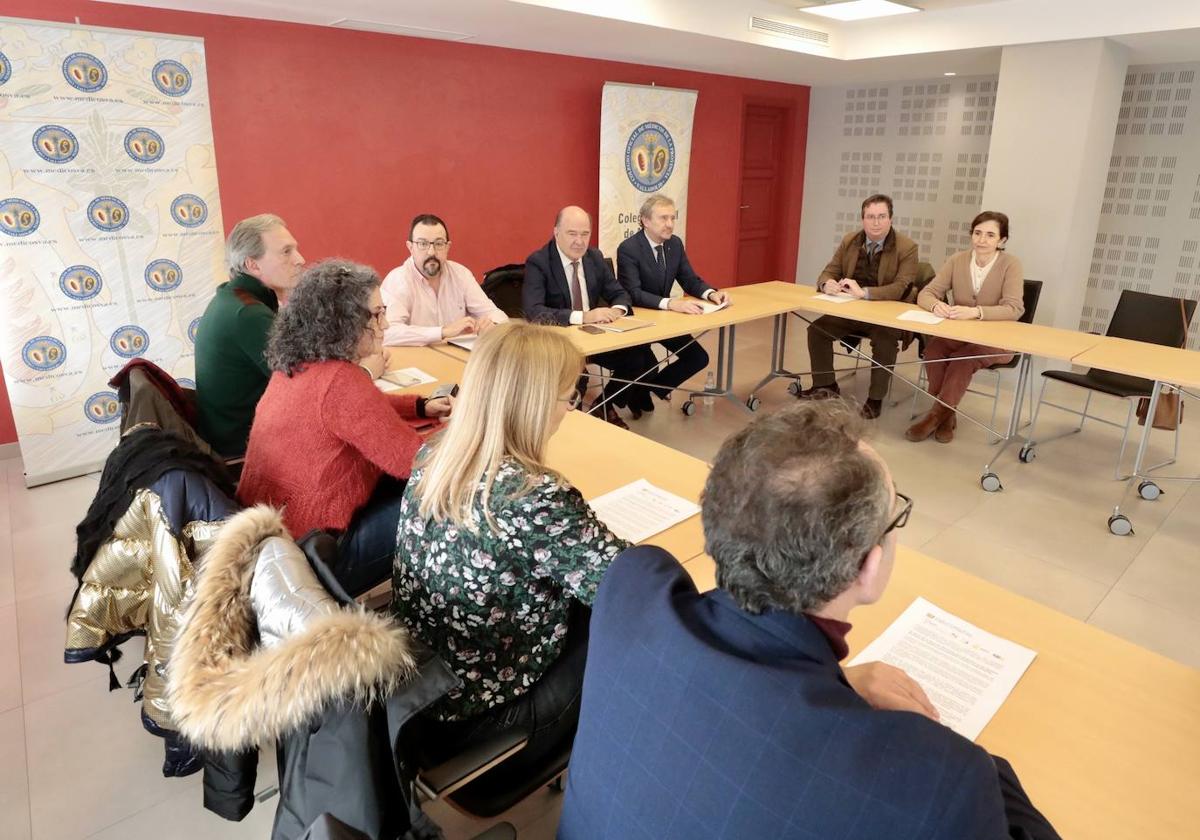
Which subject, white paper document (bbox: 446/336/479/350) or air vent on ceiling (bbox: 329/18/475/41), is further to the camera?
air vent on ceiling (bbox: 329/18/475/41)

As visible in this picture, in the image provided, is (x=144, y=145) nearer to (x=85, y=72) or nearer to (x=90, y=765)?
(x=85, y=72)

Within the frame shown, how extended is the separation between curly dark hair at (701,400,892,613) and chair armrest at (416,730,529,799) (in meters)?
0.62

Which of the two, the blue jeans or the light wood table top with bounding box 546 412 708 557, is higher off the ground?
the light wood table top with bounding box 546 412 708 557

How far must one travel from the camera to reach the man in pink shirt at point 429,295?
357 centimetres

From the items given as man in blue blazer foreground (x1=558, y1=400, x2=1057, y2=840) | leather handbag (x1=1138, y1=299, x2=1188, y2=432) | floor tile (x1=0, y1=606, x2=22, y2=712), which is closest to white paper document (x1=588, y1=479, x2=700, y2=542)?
man in blue blazer foreground (x1=558, y1=400, x2=1057, y2=840)

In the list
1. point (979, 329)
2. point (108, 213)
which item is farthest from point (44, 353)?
point (979, 329)

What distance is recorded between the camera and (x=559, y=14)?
164 inches

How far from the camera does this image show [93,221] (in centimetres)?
368

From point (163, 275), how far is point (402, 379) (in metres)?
1.91

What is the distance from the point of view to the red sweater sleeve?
1883 mm

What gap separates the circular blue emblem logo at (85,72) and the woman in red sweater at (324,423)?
8.22 ft

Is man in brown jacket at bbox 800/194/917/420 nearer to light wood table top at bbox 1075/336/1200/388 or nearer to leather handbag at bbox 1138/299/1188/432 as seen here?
light wood table top at bbox 1075/336/1200/388

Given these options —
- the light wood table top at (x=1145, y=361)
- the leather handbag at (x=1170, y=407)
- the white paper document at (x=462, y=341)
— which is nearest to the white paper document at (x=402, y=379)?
the white paper document at (x=462, y=341)

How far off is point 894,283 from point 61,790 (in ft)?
15.6
